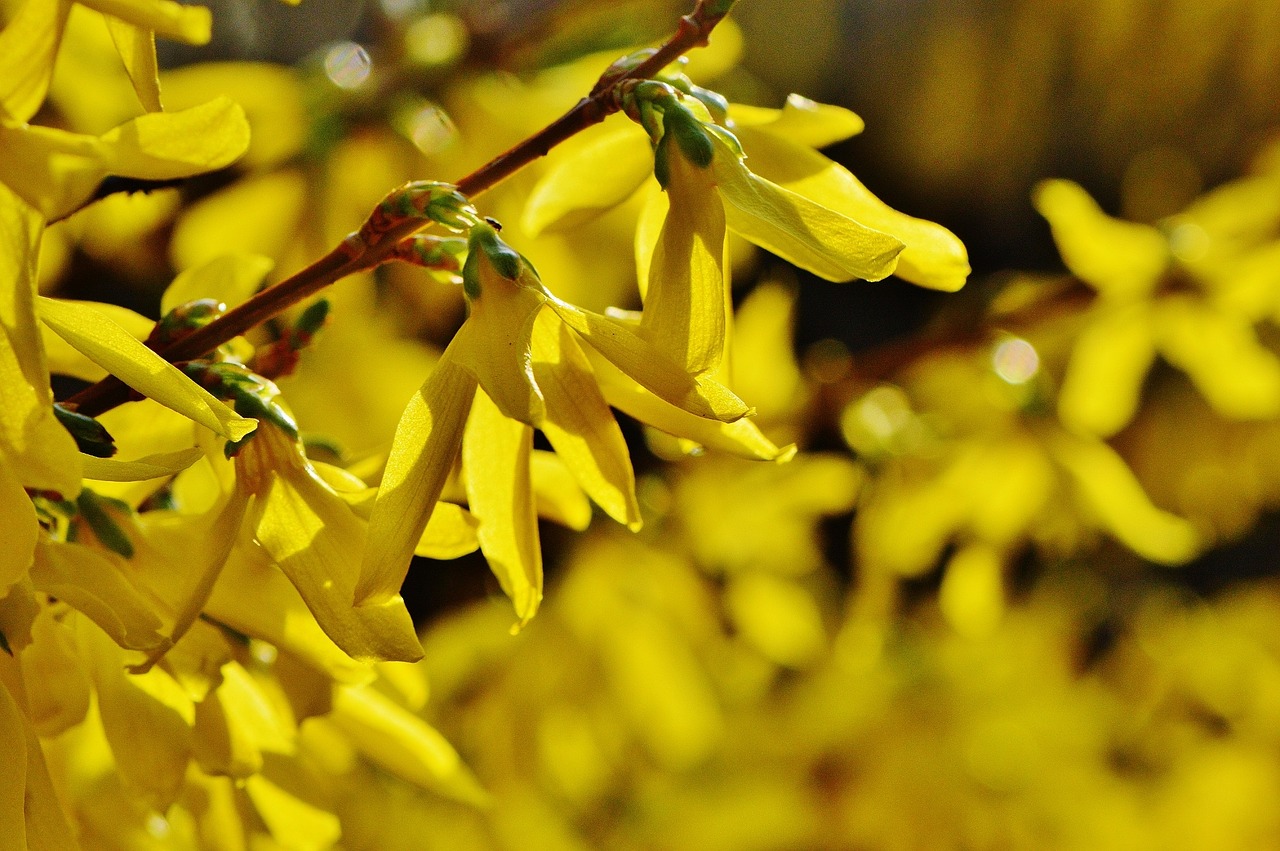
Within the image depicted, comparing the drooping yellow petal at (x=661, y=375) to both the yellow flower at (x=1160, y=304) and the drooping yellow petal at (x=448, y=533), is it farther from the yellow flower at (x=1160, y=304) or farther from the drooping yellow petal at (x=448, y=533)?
the yellow flower at (x=1160, y=304)

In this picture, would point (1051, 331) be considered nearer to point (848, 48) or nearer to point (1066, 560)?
point (1066, 560)

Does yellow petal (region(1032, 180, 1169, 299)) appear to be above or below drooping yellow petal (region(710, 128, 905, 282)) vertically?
below

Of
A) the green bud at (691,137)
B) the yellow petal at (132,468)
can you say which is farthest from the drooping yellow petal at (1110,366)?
the yellow petal at (132,468)

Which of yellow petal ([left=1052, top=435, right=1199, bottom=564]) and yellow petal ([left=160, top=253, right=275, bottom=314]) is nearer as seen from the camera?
yellow petal ([left=160, top=253, right=275, bottom=314])

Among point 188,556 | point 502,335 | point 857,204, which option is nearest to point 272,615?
point 188,556

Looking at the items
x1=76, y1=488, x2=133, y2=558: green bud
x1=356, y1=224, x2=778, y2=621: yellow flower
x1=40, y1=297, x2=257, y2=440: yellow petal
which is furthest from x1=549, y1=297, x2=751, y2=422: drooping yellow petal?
x1=76, y1=488, x2=133, y2=558: green bud

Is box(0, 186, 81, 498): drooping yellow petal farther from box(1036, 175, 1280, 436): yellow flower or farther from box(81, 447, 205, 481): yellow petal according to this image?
box(1036, 175, 1280, 436): yellow flower

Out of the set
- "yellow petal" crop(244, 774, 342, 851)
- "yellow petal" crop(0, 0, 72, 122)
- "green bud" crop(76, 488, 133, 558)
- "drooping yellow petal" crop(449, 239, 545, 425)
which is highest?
"yellow petal" crop(0, 0, 72, 122)
